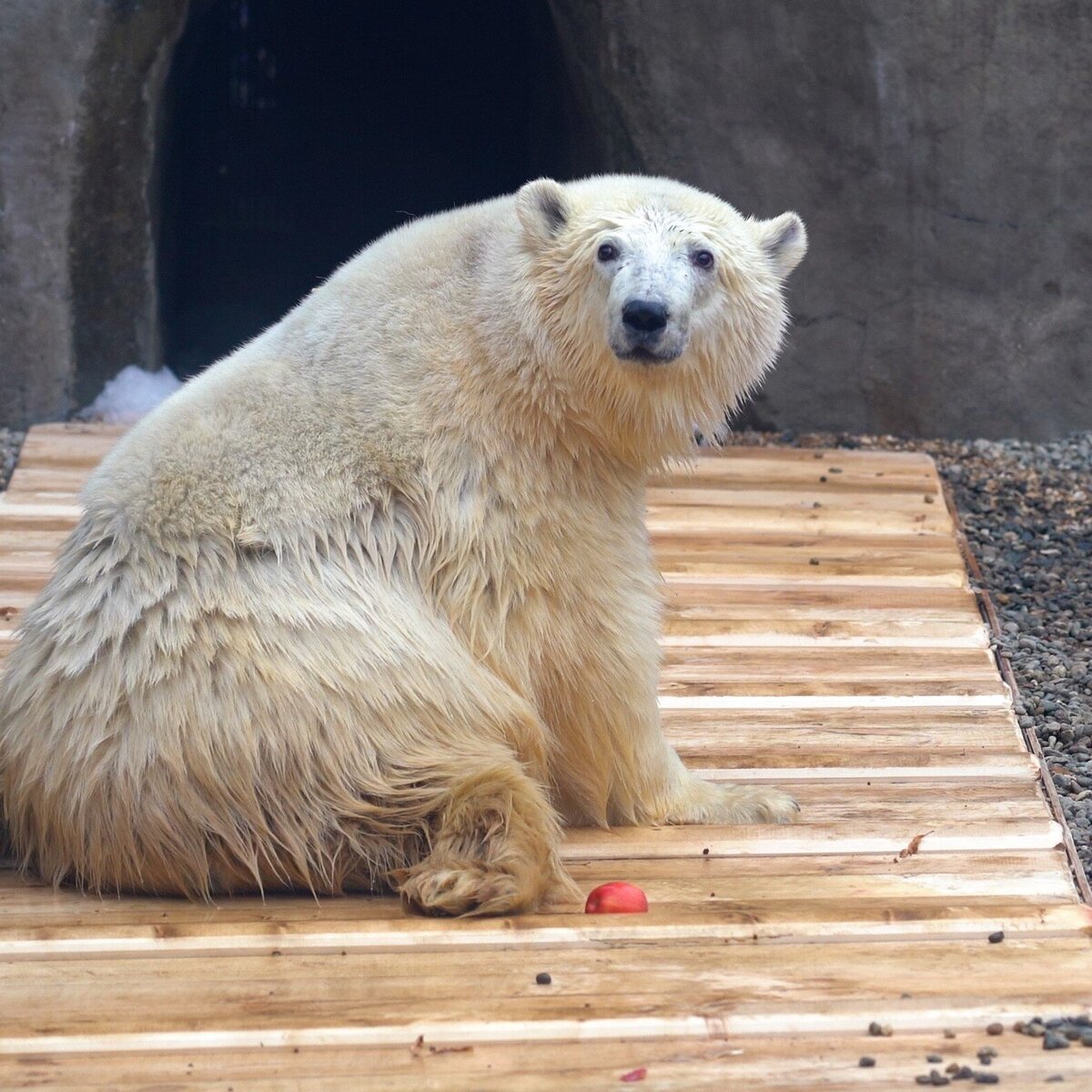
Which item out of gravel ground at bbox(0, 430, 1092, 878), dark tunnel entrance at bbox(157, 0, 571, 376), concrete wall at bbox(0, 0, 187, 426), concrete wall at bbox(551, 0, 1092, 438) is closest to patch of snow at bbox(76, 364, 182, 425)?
concrete wall at bbox(0, 0, 187, 426)

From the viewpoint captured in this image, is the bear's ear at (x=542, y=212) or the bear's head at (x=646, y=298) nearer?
the bear's head at (x=646, y=298)

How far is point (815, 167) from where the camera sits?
7.43 m

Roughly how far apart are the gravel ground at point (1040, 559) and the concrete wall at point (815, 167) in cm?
27

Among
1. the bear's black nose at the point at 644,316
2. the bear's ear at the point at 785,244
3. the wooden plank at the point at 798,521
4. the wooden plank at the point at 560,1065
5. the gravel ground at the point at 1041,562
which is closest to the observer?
the wooden plank at the point at 560,1065

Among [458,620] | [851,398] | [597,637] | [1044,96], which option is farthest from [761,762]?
[1044,96]

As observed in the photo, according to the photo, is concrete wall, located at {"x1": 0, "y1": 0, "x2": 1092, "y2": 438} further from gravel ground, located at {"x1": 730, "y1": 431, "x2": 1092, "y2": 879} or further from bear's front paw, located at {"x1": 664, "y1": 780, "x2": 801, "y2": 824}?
bear's front paw, located at {"x1": 664, "y1": 780, "x2": 801, "y2": 824}

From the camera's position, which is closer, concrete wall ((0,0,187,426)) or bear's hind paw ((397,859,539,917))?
bear's hind paw ((397,859,539,917))

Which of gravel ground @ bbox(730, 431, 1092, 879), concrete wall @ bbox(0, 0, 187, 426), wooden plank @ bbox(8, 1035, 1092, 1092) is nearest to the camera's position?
wooden plank @ bbox(8, 1035, 1092, 1092)

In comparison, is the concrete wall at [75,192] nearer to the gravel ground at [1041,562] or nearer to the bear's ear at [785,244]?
the gravel ground at [1041,562]

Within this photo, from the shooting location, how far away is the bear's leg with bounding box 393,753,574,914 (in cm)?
327

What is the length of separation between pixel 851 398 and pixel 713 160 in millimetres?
1410

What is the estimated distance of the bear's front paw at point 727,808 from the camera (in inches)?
155

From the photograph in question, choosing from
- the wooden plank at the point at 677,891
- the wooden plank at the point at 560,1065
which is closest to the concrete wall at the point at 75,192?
the wooden plank at the point at 677,891

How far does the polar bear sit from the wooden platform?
0.54ft
